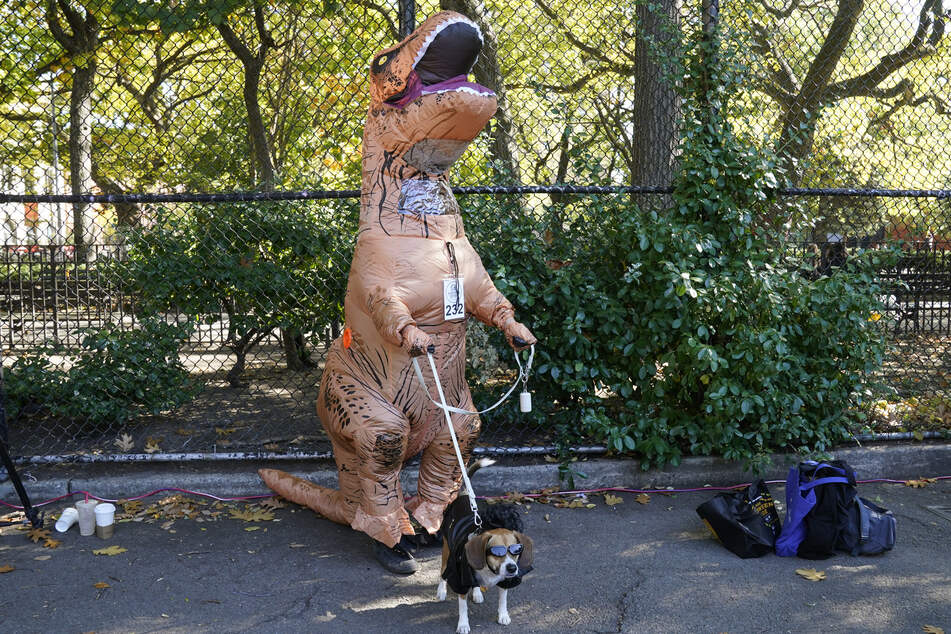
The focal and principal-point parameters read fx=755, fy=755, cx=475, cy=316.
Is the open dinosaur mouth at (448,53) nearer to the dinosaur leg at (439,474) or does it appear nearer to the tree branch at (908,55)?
the dinosaur leg at (439,474)

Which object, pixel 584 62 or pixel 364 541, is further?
pixel 584 62

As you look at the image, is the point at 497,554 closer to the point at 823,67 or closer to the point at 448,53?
the point at 448,53

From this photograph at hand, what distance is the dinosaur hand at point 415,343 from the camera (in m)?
3.22

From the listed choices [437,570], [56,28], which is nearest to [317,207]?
[437,570]

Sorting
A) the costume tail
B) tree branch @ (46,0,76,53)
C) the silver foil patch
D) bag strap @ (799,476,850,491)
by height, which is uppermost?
tree branch @ (46,0,76,53)

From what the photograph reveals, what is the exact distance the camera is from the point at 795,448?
4.87 metres

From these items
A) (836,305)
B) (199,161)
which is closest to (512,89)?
(199,161)

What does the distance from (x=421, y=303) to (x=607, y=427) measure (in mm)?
1682

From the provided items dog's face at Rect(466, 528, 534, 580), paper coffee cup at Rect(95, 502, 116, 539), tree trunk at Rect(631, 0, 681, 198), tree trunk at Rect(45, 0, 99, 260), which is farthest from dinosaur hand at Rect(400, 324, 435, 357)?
tree trunk at Rect(45, 0, 99, 260)

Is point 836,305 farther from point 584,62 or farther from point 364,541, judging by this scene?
point 584,62

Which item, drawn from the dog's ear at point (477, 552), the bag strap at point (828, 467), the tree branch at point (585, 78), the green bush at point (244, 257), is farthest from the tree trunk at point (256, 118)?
the bag strap at point (828, 467)

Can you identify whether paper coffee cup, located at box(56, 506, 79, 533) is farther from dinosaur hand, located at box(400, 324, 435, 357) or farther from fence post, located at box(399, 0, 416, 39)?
fence post, located at box(399, 0, 416, 39)

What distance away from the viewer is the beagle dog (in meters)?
2.93

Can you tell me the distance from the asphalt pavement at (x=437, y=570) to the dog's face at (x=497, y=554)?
404 millimetres
